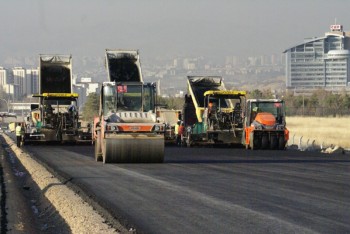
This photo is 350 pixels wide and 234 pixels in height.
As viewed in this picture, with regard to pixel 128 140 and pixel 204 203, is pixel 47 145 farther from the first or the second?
pixel 204 203

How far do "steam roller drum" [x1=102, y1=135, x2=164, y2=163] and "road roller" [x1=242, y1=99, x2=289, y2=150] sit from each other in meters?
12.8

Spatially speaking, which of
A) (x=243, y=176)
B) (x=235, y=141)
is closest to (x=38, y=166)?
(x=243, y=176)

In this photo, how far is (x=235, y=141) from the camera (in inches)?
1655

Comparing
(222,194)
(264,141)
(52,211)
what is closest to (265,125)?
(264,141)

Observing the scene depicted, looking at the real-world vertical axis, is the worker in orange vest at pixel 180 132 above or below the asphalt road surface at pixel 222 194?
above

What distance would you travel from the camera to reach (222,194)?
16984 mm

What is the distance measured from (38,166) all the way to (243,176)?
9148 millimetres

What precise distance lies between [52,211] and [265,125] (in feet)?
80.3

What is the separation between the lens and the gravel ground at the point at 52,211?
13305 mm

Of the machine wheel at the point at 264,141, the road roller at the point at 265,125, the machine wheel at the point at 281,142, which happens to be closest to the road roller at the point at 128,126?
the road roller at the point at 265,125

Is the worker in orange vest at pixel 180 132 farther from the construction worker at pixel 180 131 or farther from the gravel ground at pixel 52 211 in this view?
the gravel ground at pixel 52 211

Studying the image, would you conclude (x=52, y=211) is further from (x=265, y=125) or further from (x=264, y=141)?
(x=264, y=141)

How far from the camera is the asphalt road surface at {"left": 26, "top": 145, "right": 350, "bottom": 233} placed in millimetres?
12789

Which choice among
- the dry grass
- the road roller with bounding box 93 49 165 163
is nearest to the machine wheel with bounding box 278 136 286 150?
the dry grass
